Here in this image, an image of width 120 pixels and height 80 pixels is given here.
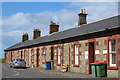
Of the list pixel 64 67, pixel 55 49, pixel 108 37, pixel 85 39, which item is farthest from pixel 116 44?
pixel 55 49

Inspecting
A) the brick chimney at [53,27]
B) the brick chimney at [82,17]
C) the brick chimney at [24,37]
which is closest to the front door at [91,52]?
the brick chimney at [82,17]

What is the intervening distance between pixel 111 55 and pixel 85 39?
14.0 ft

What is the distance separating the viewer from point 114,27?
19812 millimetres

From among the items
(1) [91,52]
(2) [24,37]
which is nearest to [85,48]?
(1) [91,52]

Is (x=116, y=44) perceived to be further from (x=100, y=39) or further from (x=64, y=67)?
(x=64, y=67)

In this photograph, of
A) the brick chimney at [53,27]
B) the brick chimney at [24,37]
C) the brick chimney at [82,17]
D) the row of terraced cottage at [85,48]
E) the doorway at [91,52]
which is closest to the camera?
the row of terraced cottage at [85,48]

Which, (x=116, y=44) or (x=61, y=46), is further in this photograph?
(x=61, y=46)

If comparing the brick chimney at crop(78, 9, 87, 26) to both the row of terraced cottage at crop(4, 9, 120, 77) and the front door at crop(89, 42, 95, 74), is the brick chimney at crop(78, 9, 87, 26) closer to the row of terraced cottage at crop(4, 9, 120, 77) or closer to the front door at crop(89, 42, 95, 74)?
the row of terraced cottage at crop(4, 9, 120, 77)

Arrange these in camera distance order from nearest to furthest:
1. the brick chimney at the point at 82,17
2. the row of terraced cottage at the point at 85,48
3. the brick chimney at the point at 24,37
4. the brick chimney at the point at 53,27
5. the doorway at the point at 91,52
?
the row of terraced cottage at the point at 85,48, the doorway at the point at 91,52, the brick chimney at the point at 82,17, the brick chimney at the point at 53,27, the brick chimney at the point at 24,37

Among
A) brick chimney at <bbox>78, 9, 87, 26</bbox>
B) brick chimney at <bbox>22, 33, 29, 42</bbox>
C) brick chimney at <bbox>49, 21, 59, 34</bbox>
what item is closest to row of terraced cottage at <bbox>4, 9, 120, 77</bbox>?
brick chimney at <bbox>78, 9, 87, 26</bbox>

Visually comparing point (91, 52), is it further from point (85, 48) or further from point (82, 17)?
point (82, 17)

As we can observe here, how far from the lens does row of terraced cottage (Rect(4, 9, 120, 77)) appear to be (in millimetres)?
20688

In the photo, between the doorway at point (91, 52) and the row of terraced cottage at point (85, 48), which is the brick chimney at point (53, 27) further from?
the doorway at point (91, 52)

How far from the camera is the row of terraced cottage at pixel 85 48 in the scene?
67.9 feet
